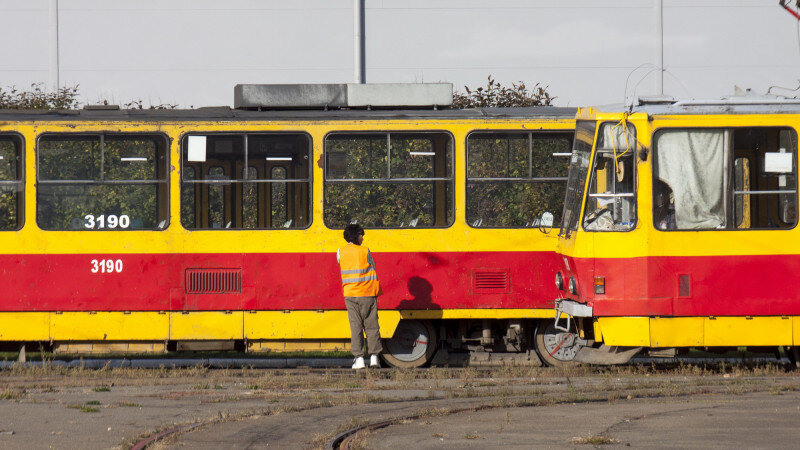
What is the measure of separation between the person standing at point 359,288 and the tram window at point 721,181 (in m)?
3.20

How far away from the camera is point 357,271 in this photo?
13.4 meters

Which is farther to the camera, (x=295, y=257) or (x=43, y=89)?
(x=43, y=89)

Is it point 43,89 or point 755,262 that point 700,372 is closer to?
point 755,262

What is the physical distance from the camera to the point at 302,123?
1401cm

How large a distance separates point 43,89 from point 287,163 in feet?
37.2

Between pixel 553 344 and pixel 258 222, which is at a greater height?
pixel 258 222

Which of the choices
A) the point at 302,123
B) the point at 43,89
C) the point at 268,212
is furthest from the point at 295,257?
the point at 43,89

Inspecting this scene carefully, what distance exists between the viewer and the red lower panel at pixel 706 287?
12.9m

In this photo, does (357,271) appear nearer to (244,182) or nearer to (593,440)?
(244,182)

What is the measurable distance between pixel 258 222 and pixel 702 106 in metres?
5.13

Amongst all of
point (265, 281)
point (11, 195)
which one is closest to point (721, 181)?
point (265, 281)

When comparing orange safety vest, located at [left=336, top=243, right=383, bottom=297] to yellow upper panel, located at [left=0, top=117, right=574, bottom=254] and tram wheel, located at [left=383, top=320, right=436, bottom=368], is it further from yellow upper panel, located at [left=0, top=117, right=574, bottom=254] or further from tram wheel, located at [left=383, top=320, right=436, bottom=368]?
tram wheel, located at [left=383, top=320, right=436, bottom=368]

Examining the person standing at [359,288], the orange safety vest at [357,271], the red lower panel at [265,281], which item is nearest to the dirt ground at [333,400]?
the person standing at [359,288]

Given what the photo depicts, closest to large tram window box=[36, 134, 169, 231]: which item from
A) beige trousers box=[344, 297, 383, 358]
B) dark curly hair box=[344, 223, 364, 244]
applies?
dark curly hair box=[344, 223, 364, 244]
